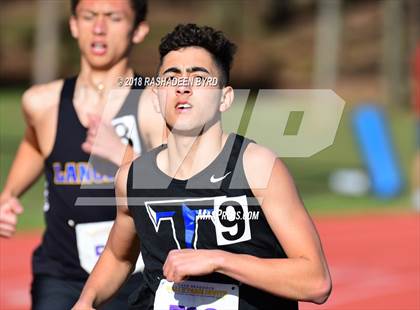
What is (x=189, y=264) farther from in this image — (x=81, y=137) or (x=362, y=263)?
(x=362, y=263)

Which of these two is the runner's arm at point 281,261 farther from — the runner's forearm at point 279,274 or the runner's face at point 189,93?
the runner's face at point 189,93

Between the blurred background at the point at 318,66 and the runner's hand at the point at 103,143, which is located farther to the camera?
the blurred background at the point at 318,66

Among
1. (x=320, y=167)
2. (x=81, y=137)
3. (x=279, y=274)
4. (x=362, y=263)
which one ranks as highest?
(x=320, y=167)

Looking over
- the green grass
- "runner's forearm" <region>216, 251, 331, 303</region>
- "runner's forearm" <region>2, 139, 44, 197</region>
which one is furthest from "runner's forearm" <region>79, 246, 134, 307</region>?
"runner's forearm" <region>2, 139, 44, 197</region>

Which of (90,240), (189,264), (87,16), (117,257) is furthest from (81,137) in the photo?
(189,264)

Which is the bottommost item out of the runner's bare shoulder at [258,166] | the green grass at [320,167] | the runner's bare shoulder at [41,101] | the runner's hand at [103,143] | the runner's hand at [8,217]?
the runner's bare shoulder at [258,166]

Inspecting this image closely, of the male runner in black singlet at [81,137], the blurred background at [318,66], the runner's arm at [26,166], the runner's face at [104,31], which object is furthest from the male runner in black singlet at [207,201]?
the blurred background at [318,66]

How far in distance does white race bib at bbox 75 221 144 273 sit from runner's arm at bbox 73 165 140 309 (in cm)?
111

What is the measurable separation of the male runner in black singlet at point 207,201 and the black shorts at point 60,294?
99 cm

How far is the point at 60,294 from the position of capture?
17.2ft

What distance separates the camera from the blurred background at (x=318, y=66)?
14156 millimetres

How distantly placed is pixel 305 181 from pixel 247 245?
11880mm

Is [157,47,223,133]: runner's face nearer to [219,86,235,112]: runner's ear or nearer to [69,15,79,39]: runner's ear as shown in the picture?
[219,86,235,112]: runner's ear

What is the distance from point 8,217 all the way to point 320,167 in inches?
501
